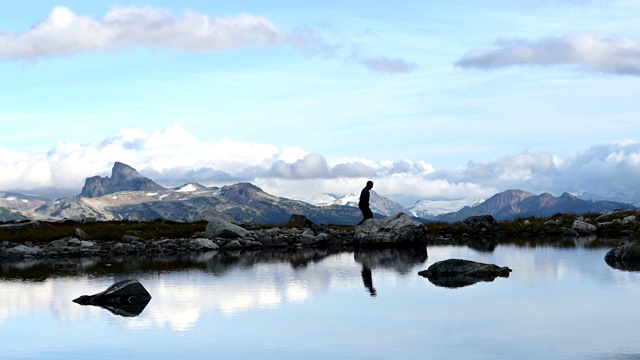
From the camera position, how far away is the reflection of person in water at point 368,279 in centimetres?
3046

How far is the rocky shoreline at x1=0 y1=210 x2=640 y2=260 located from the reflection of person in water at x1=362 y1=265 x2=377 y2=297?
16.0 metres

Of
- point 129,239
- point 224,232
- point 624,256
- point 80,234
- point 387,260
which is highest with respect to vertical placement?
point 80,234

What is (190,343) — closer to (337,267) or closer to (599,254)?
(337,267)

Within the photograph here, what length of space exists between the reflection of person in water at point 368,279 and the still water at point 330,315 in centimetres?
14

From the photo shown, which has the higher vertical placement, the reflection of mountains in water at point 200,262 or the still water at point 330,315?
the reflection of mountains in water at point 200,262

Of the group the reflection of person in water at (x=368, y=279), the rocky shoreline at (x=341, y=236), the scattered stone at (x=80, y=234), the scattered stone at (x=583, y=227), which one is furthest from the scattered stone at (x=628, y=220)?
the scattered stone at (x=80, y=234)

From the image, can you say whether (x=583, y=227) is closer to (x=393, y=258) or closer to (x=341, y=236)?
(x=341, y=236)

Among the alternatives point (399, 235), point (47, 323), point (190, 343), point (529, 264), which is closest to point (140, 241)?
point (399, 235)

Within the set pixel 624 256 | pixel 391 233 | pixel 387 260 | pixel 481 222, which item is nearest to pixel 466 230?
pixel 481 222

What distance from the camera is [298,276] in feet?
120

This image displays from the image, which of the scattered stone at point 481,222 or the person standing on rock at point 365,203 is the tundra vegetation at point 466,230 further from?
the person standing on rock at point 365,203

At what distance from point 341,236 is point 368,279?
2778cm

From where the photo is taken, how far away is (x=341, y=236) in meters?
62.3

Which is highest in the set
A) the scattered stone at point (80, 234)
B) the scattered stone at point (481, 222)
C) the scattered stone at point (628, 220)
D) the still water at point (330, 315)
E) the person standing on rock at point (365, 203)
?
the person standing on rock at point (365, 203)
